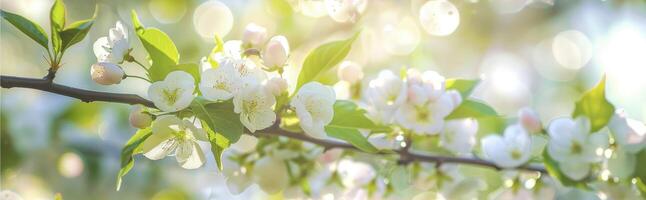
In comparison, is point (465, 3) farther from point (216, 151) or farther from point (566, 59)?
point (216, 151)

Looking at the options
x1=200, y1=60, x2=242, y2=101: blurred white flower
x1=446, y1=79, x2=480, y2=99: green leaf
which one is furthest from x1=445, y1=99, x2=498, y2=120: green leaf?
x1=200, y1=60, x2=242, y2=101: blurred white flower

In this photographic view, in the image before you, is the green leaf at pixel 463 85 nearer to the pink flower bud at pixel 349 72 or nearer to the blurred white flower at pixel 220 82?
the pink flower bud at pixel 349 72

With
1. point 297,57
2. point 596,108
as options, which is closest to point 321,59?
point 596,108

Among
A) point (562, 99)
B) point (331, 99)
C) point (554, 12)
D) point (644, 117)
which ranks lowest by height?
point (562, 99)

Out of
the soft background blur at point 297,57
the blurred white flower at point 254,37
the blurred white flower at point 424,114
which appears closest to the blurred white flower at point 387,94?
the blurred white flower at point 424,114

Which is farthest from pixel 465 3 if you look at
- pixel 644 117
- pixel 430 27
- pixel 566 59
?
pixel 566 59

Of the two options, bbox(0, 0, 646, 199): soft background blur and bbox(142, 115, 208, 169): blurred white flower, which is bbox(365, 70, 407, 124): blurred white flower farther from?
bbox(0, 0, 646, 199): soft background blur
